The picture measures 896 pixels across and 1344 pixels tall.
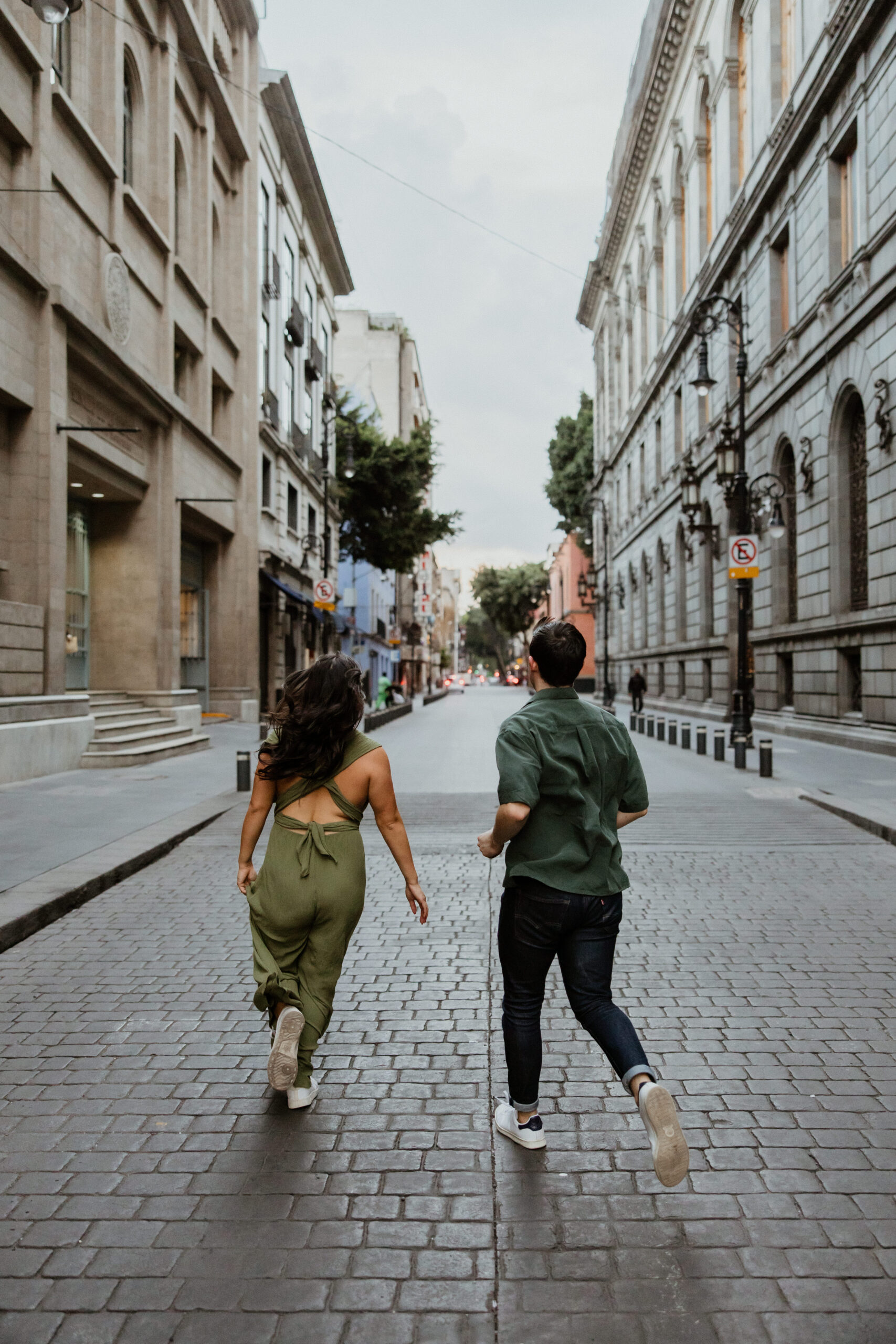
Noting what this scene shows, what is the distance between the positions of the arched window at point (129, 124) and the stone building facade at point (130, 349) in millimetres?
44

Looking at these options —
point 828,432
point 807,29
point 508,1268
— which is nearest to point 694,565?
point 828,432

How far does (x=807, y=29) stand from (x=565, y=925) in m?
23.3

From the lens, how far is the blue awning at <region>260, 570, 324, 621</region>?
2930 cm

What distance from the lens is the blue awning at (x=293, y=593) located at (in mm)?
29297

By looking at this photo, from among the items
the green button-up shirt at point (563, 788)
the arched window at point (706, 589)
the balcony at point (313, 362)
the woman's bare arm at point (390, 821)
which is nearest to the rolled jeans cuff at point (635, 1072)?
the green button-up shirt at point (563, 788)

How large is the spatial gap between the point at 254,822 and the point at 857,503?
18.2 metres

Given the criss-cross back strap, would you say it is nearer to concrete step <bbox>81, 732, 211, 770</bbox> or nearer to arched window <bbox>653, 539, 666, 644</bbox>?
concrete step <bbox>81, 732, 211, 770</bbox>

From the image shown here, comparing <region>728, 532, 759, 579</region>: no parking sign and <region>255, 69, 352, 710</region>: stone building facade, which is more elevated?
<region>255, 69, 352, 710</region>: stone building facade

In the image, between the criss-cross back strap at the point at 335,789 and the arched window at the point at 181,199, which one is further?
the arched window at the point at 181,199

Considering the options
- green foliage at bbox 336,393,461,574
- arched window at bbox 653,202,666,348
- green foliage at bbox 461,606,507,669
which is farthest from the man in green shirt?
green foliage at bbox 461,606,507,669

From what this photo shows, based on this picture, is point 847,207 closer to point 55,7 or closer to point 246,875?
point 55,7

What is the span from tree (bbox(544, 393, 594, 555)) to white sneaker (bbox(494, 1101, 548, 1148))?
60.9 m

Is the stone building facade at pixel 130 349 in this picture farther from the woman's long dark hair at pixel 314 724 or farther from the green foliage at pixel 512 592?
the green foliage at pixel 512 592

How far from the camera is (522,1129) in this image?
321 cm
